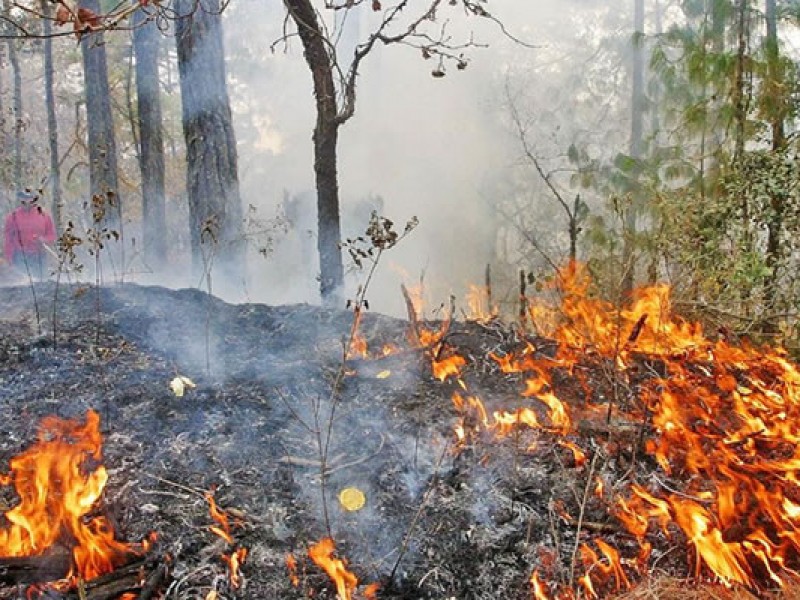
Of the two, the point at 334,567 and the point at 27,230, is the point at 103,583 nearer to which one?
the point at 334,567

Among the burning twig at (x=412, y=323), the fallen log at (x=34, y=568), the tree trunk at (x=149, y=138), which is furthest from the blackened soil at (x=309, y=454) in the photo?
the tree trunk at (x=149, y=138)

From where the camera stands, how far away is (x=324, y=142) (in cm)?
574

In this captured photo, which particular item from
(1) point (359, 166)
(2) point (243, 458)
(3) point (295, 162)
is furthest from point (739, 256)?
(3) point (295, 162)

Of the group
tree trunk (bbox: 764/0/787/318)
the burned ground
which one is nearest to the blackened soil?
the burned ground

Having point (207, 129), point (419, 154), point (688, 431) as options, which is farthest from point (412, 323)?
point (419, 154)

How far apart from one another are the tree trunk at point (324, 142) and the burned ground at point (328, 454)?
53.8 inches

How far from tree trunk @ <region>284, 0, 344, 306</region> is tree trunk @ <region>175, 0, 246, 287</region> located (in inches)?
56.4

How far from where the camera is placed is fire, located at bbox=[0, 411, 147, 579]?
268 cm

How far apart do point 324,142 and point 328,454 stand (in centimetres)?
330

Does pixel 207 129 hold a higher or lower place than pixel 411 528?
higher

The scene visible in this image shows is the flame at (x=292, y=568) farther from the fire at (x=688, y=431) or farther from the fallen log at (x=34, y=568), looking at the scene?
the fire at (x=688, y=431)

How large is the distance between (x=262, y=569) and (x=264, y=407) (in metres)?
1.20

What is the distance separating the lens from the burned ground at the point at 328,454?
2.77 meters

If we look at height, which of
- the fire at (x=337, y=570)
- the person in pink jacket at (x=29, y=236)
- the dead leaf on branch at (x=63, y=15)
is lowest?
the fire at (x=337, y=570)
